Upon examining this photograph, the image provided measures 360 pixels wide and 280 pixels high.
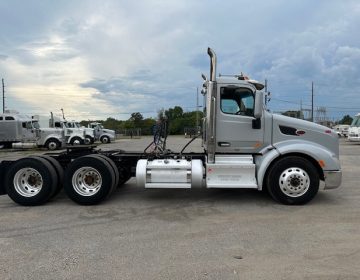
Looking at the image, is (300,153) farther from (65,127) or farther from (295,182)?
(65,127)

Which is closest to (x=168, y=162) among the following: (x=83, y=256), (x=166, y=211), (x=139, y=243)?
(x=166, y=211)

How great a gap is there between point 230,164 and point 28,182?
14.0 feet

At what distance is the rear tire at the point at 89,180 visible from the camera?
27.0 feet

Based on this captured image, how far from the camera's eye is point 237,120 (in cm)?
856

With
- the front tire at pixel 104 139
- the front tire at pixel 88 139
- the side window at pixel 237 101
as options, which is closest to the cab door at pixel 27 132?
the front tire at pixel 88 139

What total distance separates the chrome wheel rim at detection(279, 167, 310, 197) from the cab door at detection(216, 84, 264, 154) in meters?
0.82

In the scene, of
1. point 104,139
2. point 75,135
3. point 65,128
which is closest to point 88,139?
point 75,135

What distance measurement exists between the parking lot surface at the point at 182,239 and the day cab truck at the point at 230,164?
0.40 m

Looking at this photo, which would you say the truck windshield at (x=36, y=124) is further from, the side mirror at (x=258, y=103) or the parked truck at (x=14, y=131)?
the side mirror at (x=258, y=103)

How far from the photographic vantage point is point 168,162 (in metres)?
8.59

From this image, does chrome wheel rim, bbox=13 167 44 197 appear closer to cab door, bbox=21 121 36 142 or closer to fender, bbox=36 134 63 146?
fender, bbox=36 134 63 146

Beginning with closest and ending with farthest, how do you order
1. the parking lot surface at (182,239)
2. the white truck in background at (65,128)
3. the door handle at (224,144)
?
the parking lot surface at (182,239)
the door handle at (224,144)
the white truck in background at (65,128)

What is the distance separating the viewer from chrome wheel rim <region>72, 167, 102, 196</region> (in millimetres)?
8344

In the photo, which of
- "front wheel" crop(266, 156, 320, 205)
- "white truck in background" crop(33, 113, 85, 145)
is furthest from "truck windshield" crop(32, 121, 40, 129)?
"front wheel" crop(266, 156, 320, 205)
